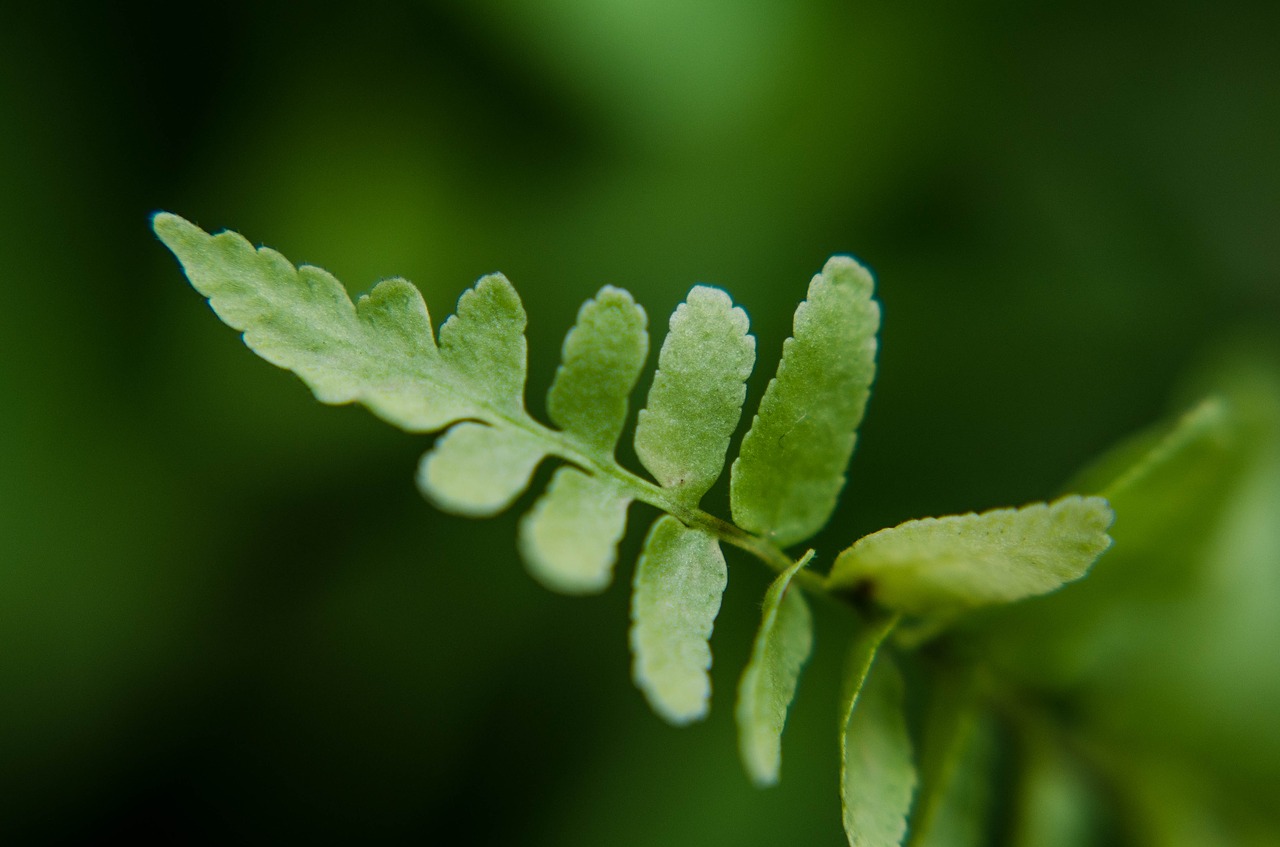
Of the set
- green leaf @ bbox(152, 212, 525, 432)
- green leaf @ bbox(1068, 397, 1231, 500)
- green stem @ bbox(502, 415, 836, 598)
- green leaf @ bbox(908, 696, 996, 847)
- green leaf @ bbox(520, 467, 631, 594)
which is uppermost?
green leaf @ bbox(1068, 397, 1231, 500)

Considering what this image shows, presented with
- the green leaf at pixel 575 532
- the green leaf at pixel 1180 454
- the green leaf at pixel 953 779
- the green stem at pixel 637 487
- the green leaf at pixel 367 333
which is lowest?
the green leaf at pixel 953 779

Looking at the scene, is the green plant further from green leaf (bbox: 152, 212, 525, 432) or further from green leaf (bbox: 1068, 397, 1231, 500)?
green leaf (bbox: 1068, 397, 1231, 500)

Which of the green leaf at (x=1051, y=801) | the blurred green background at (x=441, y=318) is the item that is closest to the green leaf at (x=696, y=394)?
the green leaf at (x=1051, y=801)

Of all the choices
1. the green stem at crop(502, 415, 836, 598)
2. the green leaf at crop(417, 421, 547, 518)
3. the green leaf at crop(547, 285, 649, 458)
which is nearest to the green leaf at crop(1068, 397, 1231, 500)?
the green stem at crop(502, 415, 836, 598)

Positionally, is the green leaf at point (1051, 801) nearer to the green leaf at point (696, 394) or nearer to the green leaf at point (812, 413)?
the green leaf at point (812, 413)

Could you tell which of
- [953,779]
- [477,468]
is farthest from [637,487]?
[953,779]
